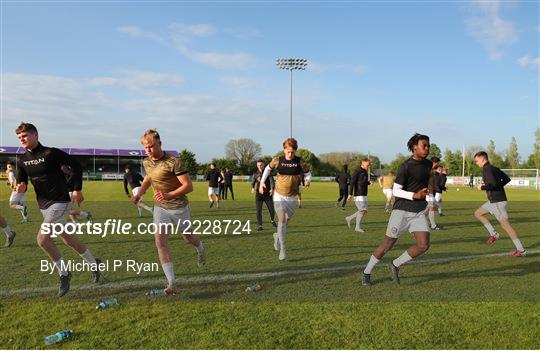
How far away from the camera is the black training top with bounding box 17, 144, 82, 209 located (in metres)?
5.55

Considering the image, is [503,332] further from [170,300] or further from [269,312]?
[170,300]

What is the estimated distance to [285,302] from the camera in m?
4.95

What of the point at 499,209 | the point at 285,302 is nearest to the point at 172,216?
the point at 285,302

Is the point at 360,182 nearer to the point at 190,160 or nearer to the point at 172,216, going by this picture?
the point at 172,216

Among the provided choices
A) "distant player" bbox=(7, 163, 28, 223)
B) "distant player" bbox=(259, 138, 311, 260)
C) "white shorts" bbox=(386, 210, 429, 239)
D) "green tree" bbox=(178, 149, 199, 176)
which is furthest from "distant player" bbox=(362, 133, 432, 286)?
"green tree" bbox=(178, 149, 199, 176)

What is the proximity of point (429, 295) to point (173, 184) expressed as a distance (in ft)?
12.0

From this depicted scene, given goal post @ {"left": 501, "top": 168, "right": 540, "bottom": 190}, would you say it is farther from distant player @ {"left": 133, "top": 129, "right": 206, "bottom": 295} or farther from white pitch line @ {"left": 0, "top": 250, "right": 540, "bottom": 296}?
distant player @ {"left": 133, "top": 129, "right": 206, "bottom": 295}

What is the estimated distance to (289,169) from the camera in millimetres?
7477

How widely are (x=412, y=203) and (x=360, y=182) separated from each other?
6.03m

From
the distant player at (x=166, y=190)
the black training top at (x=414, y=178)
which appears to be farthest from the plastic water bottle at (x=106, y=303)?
the black training top at (x=414, y=178)

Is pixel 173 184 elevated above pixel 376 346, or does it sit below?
above

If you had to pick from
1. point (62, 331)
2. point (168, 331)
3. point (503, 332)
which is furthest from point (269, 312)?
point (503, 332)

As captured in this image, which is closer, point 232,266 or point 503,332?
point 503,332

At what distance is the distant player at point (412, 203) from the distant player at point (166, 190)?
2.71 metres
